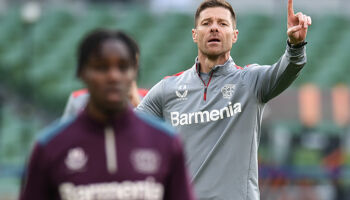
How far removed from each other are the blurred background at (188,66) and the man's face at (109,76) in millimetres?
10747

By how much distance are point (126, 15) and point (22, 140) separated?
6565 mm

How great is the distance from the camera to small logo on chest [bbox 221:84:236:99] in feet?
17.4

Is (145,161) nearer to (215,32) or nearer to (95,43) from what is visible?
(95,43)

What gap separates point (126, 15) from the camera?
901 inches

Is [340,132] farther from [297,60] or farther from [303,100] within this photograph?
[297,60]

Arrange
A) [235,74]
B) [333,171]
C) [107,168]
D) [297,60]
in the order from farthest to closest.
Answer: [333,171], [235,74], [297,60], [107,168]

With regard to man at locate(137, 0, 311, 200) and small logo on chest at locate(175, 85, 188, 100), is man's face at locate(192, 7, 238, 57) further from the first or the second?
small logo on chest at locate(175, 85, 188, 100)

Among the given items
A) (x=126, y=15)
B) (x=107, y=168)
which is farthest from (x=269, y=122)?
(x=107, y=168)

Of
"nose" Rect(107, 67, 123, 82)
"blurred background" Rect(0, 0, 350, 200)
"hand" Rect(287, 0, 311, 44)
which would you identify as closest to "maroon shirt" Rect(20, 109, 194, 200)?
"nose" Rect(107, 67, 123, 82)

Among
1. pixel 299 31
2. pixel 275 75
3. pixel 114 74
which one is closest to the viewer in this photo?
pixel 114 74

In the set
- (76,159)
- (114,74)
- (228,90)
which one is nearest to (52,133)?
(76,159)

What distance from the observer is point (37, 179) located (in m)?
3.19

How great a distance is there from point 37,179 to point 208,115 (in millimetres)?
2253

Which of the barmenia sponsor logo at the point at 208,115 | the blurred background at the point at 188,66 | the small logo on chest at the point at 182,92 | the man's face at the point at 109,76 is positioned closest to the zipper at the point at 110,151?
the man's face at the point at 109,76
